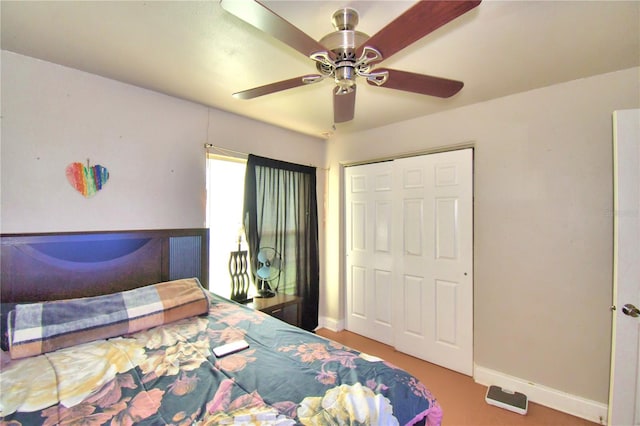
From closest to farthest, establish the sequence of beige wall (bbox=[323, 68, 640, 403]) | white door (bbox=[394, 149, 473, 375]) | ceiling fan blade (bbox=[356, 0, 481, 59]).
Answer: ceiling fan blade (bbox=[356, 0, 481, 59]), beige wall (bbox=[323, 68, 640, 403]), white door (bbox=[394, 149, 473, 375])

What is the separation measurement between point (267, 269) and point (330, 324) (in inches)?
49.9

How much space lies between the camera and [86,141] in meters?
1.90

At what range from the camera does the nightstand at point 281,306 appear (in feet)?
8.63

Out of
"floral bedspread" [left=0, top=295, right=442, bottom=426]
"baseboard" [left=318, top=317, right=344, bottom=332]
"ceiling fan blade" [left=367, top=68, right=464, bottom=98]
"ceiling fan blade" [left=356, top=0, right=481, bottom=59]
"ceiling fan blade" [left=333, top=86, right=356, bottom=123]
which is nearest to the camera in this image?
"ceiling fan blade" [left=356, top=0, right=481, bottom=59]

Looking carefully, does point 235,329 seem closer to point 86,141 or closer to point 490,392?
point 86,141

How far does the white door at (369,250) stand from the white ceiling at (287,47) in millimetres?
1160

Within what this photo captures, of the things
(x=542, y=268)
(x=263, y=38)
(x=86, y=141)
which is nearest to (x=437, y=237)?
(x=542, y=268)

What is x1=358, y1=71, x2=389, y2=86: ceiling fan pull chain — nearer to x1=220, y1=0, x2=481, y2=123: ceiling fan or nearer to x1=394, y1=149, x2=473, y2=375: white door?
x1=220, y1=0, x2=481, y2=123: ceiling fan

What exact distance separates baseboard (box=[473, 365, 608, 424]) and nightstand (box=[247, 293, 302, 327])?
1.67 m

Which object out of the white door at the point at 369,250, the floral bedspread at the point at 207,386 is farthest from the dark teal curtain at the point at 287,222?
the floral bedspread at the point at 207,386

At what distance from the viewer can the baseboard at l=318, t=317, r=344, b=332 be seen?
349 centimetres

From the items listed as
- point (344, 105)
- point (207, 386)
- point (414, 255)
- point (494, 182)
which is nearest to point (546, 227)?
point (494, 182)

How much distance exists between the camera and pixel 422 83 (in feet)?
4.76

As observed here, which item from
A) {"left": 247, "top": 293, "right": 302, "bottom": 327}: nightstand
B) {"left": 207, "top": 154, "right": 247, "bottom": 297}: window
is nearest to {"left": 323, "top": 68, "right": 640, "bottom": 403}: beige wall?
Result: {"left": 247, "top": 293, "right": 302, "bottom": 327}: nightstand
